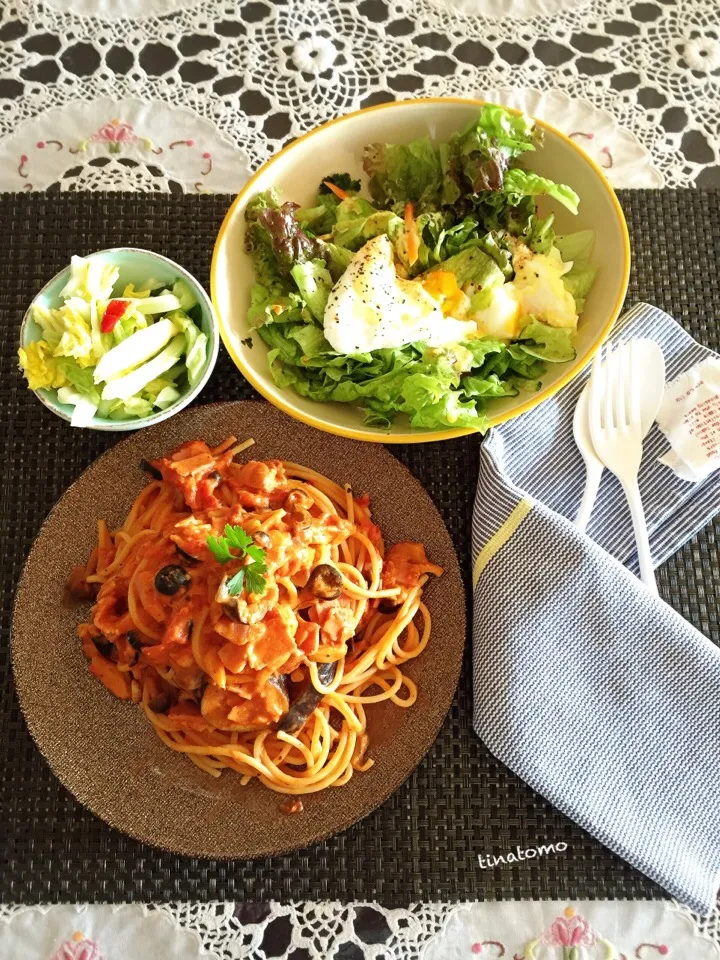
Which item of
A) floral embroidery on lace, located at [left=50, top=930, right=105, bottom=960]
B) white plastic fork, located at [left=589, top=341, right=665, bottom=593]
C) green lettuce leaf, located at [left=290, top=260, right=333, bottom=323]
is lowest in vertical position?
floral embroidery on lace, located at [left=50, top=930, right=105, bottom=960]

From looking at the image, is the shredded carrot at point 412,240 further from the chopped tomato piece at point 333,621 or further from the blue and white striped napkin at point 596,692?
the chopped tomato piece at point 333,621

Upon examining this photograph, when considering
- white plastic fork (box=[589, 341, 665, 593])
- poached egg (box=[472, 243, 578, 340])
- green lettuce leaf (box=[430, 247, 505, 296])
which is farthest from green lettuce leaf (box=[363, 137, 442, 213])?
white plastic fork (box=[589, 341, 665, 593])

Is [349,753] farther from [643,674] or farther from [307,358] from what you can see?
[307,358]

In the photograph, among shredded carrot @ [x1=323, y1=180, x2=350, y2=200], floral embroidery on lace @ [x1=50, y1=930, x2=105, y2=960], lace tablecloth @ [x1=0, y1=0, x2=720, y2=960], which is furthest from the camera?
lace tablecloth @ [x1=0, y1=0, x2=720, y2=960]

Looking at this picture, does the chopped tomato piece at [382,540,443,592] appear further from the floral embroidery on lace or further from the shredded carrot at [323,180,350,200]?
the floral embroidery on lace

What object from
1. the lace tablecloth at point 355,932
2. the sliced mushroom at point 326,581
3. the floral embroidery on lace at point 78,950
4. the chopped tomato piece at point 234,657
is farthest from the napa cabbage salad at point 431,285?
the floral embroidery on lace at point 78,950

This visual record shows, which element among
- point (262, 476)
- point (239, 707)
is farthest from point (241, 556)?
point (239, 707)
